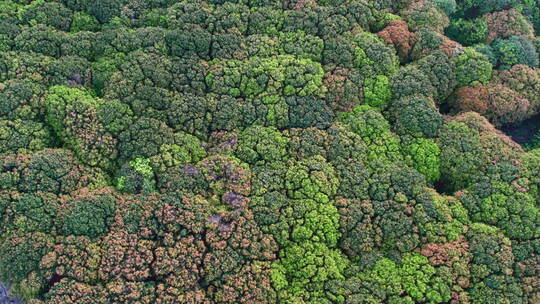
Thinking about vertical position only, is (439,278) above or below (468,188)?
below

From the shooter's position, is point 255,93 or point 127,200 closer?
point 127,200

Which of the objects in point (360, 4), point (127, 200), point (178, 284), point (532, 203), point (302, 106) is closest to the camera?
point (178, 284)

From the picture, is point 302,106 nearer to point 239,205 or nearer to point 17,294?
point 239,205

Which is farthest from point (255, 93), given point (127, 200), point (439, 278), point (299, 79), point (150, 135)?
point (439, 278)

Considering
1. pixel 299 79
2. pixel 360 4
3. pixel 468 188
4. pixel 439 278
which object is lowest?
pixel 439 278

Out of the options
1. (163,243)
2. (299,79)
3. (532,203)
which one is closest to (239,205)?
(163,243)

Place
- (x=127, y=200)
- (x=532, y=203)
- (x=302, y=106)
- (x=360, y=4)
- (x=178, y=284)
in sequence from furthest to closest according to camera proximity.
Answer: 1. (x=360, y=4)
2. (x=302, y=106)
3. (x=532, y=203)
4. (x=127, y=200)
5. (x=178, y=284)
